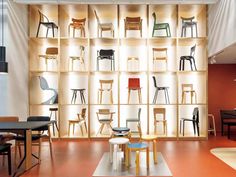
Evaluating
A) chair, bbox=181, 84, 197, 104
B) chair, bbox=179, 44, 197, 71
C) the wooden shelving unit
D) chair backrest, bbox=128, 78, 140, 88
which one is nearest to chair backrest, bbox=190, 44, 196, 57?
chair, bbox=179, 44, 197, 71

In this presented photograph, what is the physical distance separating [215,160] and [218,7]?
380 cm

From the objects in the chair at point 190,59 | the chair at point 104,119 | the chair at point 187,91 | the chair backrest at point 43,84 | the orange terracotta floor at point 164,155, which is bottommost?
the orange terracotta floor at point 164,155

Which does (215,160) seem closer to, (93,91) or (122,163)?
(122,163)

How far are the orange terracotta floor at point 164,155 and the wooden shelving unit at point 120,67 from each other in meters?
0.64

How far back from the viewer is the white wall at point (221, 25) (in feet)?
18.5

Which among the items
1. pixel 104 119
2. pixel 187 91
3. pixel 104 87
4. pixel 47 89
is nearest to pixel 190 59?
pixel 187 91

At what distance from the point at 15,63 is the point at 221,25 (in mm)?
5241

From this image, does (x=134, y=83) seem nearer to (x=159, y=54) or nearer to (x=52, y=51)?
(x=159, y=54)

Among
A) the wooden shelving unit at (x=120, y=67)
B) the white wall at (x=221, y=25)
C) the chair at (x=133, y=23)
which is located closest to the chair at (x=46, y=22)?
the wooden shelving unit at (x=120, y=67)

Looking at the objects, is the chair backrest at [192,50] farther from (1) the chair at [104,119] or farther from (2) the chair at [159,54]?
(1) the chair at [104,119]

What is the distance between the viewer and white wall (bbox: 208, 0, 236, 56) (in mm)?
5646

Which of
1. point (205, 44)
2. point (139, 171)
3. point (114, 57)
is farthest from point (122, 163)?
point (205, 44)

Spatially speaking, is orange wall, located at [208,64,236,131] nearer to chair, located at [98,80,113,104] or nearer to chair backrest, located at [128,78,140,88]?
chair backrest, located at [128,78,140,88]

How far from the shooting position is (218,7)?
6609 millimetres
